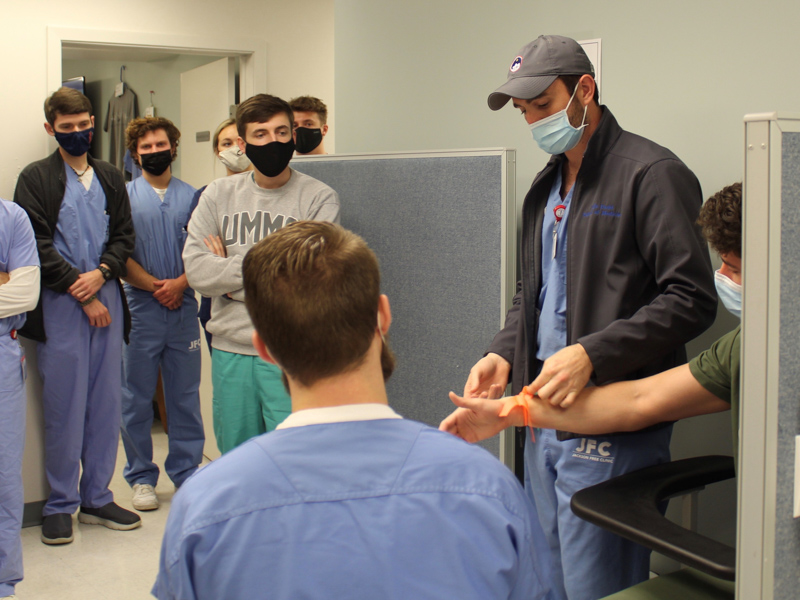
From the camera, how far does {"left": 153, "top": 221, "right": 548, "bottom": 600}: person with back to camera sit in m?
0.71

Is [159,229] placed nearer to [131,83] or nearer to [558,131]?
[558,131]

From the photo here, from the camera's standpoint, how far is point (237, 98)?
3.80 meters

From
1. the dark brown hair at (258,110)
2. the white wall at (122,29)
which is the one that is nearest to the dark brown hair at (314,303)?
the dark brown hair at (258,110)

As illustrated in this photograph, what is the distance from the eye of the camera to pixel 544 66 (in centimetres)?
155

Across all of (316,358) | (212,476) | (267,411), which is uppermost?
(316,358)

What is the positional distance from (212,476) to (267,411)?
1545 mm

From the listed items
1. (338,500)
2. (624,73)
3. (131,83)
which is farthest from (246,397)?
(131,83)

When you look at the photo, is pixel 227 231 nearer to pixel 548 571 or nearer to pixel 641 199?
pixel 641 199

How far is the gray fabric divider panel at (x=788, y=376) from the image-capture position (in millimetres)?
882

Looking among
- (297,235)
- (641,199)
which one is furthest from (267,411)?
(297,235)

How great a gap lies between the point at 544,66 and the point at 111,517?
2408 millimetres

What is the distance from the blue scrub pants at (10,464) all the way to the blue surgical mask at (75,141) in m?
0.84

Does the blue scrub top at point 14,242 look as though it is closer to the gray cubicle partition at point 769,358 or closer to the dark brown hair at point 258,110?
the dark brown hair at point 258,110

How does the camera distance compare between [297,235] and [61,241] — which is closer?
[297,235]
